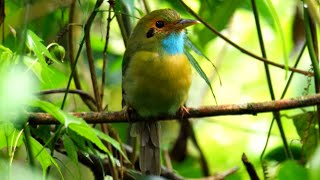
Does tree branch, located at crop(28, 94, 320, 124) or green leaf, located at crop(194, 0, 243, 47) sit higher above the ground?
green leaf, located at crop(194, 0, 243, 47)

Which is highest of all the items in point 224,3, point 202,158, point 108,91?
point 224,3

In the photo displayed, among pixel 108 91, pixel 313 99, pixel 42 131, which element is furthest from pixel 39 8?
pixel 108 91

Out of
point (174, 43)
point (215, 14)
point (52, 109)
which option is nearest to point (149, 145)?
point (174, 43)

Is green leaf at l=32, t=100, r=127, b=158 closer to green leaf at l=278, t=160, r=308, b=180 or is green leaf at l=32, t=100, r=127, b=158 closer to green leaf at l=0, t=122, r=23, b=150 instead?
green leaf at l=0, t=122, r=23, b=150

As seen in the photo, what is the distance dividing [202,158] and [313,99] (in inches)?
57.0

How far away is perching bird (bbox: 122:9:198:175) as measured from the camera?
9.18 feet

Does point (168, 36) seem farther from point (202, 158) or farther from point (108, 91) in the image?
point (108, 91)

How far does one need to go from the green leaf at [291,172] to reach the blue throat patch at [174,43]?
5.13 feet

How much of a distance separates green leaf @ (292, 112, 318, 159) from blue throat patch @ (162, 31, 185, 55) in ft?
1.99

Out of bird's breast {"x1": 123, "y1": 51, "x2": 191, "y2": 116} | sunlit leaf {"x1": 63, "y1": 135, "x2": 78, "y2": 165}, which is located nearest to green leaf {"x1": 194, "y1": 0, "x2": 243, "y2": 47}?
bird's breast {"x1": 123, "y1": 51, "x2": 191, "y2": 116}

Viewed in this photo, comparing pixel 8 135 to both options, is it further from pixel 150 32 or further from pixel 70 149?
pixel 150 32

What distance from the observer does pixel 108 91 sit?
3945mm

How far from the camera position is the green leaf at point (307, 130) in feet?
8.60

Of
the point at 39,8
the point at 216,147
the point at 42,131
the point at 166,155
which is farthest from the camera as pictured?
the point at 216,147
